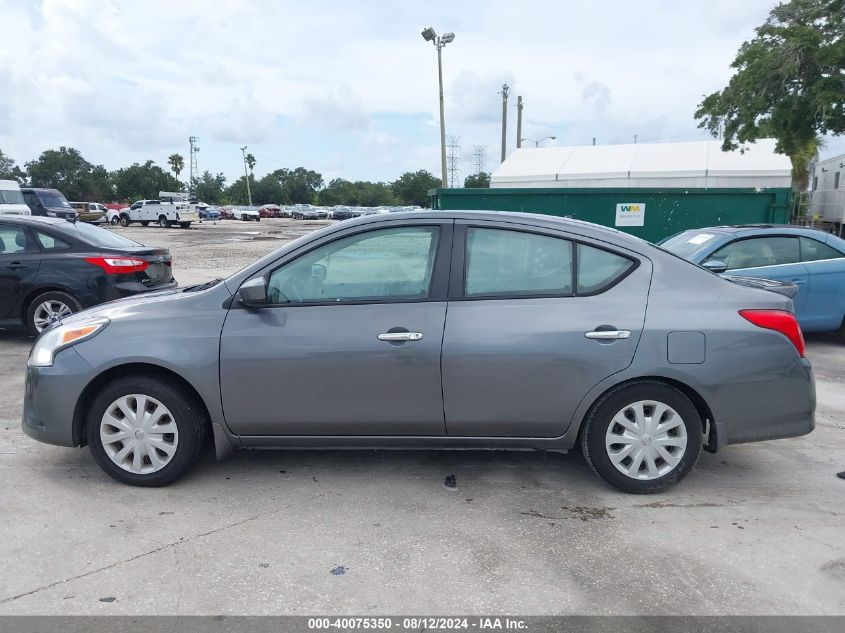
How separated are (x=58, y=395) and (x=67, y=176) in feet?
278

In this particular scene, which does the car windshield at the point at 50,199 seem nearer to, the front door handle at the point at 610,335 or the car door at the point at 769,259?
→ the car door at the point at 769,259

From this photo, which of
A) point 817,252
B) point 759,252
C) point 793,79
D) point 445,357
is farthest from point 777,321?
point 793,79

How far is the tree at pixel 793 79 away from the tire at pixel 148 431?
65.2ft

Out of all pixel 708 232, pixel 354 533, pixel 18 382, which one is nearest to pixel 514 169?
pixel 708 232

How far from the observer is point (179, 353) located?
392 centimetres

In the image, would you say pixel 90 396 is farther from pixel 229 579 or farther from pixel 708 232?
pixel 708 232

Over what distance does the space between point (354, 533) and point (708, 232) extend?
6.37m

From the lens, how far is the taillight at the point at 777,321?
12.8ft

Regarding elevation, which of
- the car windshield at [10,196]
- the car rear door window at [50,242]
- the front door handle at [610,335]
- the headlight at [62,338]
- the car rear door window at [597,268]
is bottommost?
the headlight at [62,338]

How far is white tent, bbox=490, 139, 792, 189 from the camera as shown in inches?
1040

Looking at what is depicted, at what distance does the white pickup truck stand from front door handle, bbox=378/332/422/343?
137ft

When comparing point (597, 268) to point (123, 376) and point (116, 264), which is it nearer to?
point (123, 376)

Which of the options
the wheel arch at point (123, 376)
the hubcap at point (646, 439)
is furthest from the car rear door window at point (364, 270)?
the hubcap at point (646, 439)

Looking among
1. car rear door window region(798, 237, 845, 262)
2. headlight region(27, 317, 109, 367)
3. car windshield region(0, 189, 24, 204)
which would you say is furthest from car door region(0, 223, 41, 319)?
car windshield region(0, 189, 24, 204)
